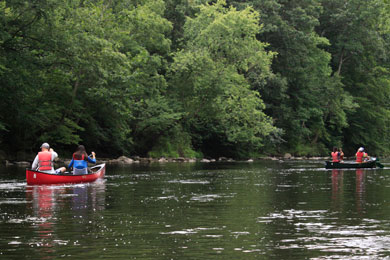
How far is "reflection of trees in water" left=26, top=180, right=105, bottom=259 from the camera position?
1374 cm

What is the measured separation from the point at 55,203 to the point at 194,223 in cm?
653

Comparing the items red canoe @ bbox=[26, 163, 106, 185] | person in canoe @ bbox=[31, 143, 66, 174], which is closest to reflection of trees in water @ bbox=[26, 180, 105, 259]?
red canoe @ bbox=[26, 163, 106, 185]

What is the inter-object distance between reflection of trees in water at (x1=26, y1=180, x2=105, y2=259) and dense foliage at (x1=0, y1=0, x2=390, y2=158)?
588 inches

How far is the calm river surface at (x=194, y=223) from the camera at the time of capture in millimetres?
12312

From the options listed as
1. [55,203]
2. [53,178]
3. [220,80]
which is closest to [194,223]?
[55,203]

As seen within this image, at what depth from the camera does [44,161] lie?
1156 inches

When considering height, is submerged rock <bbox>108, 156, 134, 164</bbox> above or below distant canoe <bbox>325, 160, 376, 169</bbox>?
above

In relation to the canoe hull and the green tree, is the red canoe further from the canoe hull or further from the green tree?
the green tree

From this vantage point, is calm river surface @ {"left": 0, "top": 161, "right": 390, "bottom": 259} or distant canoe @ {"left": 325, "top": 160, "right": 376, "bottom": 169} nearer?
calm river surface @ {"left": 0, "top": 161, "right": 390, "bottom": 259}

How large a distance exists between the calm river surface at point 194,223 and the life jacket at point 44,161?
1.91 meters

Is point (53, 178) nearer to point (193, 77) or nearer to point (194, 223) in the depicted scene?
point (194, 223)

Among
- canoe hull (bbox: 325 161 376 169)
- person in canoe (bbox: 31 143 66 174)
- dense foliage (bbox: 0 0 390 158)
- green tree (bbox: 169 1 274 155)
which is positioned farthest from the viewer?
green tree (bbox: 169 1 274 155)

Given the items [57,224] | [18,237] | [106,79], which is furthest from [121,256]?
[106,79]

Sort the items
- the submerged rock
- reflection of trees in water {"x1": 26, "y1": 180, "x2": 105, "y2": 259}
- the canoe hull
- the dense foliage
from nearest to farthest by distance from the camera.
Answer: reflection of trees in water {"x1": 26, "y1": 180, "x2": 105, "y2": 259} → the canoe hull → the dense foliage → the submerged rock
